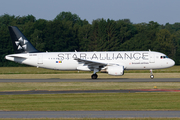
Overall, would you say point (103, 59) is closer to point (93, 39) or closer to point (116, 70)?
point (116, 70)

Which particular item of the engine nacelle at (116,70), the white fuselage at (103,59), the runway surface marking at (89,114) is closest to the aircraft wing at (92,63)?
the white fuselage at (103,59)

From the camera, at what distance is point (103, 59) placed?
124 ft

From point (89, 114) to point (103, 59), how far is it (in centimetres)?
2433

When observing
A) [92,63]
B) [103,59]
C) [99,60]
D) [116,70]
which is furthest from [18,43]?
[116,70]

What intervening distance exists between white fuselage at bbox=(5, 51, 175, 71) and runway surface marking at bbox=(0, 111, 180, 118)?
22799 millimetres

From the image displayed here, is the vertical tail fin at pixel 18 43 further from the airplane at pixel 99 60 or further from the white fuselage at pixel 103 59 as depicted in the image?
the white fuselage at pixel 103 59

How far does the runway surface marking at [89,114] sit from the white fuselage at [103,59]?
898 inches

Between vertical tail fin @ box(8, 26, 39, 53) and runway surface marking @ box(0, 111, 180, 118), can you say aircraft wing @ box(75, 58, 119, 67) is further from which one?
runway surface marking @ box(0, 111, 180, 118)

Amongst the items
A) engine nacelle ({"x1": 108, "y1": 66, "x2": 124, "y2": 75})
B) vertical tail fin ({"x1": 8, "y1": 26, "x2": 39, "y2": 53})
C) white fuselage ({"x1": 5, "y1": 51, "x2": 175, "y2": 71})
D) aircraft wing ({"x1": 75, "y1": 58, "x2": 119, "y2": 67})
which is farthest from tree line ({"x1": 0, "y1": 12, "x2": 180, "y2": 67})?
engine nacelle ({"x1": 108, "y1": 66, "x2": 124, "y2": 75})

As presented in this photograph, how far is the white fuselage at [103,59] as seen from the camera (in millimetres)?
37500

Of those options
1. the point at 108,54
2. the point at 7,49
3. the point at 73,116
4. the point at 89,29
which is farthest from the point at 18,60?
the point at 89,29

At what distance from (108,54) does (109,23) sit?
60.4 m

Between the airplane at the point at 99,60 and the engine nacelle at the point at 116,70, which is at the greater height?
the airplane at the point at 99,60

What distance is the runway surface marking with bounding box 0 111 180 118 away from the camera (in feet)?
43.8
